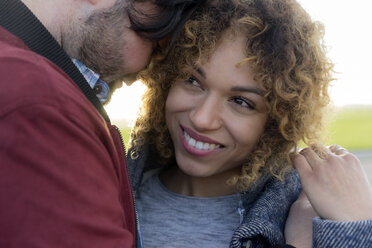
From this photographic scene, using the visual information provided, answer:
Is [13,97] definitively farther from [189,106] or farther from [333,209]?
[333,209]

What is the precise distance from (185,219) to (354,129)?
11.2 meters

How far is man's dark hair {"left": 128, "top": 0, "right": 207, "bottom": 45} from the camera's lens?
1629mm

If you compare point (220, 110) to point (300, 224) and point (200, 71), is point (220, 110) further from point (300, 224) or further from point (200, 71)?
point (300, 224)

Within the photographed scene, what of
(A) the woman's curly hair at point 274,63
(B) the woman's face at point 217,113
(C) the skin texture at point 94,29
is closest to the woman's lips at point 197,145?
→ (B) the woman's face at point 217,113

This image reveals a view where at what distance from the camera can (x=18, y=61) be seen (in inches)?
41.9

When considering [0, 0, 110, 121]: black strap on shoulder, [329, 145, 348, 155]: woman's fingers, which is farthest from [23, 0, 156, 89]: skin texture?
[329, 145, 348, 155]: woman's fingers

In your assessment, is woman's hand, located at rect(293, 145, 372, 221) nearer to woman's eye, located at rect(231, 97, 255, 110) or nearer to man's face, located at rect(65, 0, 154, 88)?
woman's eye, located at rect(231, 97, 255, 110)

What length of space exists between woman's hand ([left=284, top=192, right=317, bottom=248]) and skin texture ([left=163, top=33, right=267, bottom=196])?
0.36 meters

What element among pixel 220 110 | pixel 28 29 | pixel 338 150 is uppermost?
pixel 28 29

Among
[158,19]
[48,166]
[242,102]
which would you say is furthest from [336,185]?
[48,166]

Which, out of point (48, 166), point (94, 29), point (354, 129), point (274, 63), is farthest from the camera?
point (354, 129)

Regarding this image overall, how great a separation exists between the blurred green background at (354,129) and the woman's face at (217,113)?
6.21 metres

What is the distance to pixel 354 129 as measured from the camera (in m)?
12.2

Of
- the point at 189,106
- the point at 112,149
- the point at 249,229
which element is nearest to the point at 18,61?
the point at 112,149
